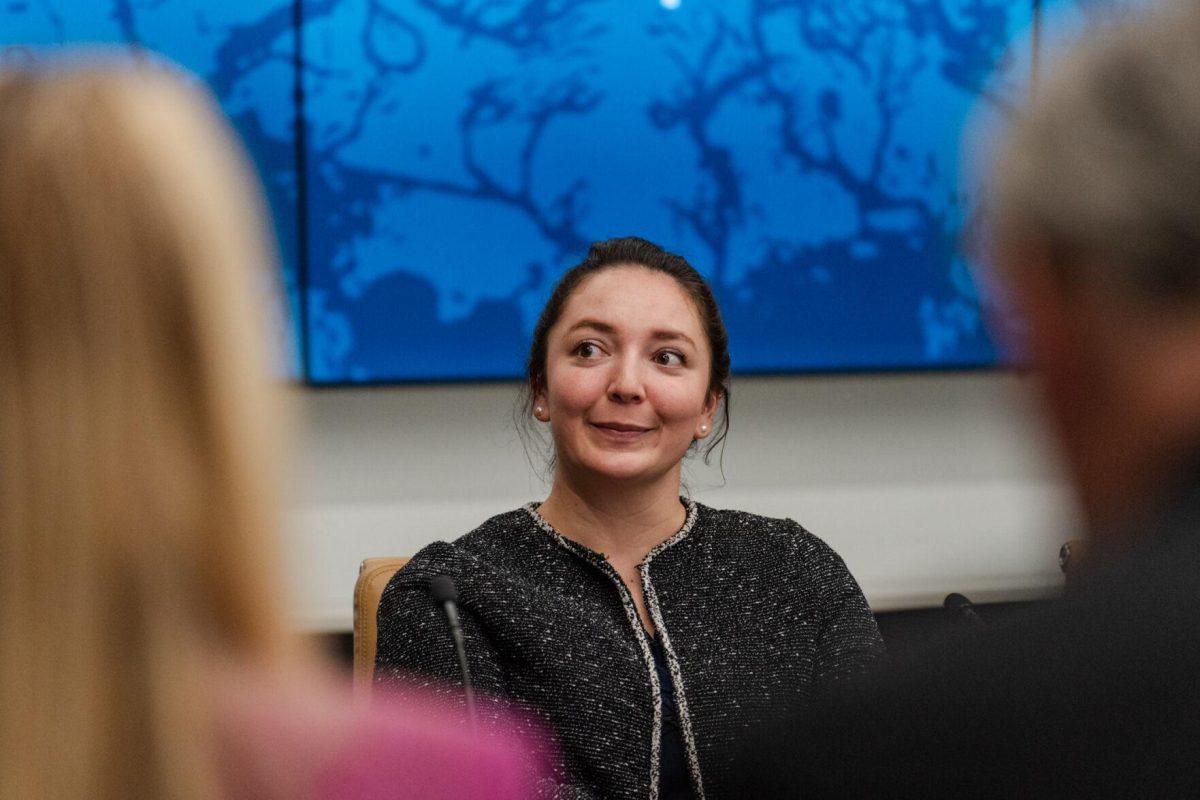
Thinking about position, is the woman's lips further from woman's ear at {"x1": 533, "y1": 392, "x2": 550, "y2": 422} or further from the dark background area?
the dark background area

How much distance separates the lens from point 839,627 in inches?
80.0

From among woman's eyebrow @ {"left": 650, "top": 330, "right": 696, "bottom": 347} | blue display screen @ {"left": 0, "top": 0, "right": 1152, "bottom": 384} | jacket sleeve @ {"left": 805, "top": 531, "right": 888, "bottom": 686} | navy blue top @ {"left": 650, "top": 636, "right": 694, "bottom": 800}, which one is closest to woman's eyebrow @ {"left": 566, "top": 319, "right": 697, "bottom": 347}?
woman's eyebrow @ {"left": 650, "top": 330, "right": 696, "bottom": 347}

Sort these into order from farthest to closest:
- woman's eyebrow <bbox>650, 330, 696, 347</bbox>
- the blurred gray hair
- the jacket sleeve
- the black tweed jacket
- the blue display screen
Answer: the blue display screen < woman's eyebrow <bbox>650, 330, 696, 347</bbox> < the jacket sleeve < the black tweed jacket < the blurred gray hair

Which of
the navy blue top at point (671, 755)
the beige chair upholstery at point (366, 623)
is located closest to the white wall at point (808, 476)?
the beige chair upholstery at point (366, 623)

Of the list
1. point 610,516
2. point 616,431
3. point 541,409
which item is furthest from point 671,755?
point 541,409

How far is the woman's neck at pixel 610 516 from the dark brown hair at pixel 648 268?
0.61ft

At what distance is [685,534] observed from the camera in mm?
2086

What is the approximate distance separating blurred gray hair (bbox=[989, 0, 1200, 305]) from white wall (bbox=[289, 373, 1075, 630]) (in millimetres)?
2223

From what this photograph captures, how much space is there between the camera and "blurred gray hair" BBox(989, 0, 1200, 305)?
24.4 inches

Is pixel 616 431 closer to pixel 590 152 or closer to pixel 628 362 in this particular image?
pixel 628 362

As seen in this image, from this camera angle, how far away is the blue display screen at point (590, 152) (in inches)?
108

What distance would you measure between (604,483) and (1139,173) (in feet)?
4.74

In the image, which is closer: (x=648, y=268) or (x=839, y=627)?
(x=839, y=627)

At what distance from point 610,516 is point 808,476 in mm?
1150
